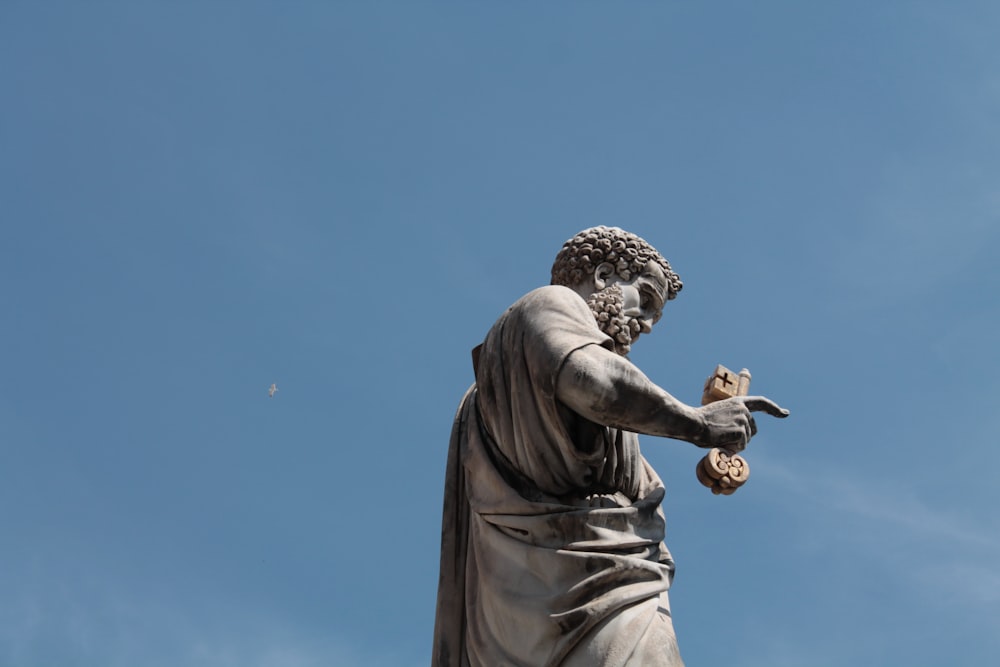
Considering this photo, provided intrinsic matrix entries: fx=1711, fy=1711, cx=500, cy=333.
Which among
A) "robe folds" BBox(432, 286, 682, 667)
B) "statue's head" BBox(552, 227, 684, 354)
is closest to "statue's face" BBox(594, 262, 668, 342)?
"statue's head" BBox(552, 227, 684, 354)

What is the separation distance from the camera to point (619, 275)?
30.6 ft

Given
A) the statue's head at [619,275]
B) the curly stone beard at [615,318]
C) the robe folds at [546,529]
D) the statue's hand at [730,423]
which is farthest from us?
the statue's head at [619,275]

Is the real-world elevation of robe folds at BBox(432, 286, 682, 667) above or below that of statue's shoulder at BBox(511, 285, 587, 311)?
below

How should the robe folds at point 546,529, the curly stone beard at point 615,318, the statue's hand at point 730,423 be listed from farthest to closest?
the curly stone beard at point 615,318 → the statue's hand at point 730,423 → the robe folds at point 546,529

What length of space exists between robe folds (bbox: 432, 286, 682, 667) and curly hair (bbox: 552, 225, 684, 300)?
0.66 m

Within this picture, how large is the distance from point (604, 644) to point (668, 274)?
2.39 m

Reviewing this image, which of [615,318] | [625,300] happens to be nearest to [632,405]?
[615,318]

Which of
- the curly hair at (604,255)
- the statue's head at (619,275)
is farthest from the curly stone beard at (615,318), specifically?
the curly hair at (604,255)

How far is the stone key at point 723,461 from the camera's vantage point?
8703 millimetres

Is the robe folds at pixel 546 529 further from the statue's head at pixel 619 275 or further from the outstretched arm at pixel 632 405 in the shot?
the statue's head at pixel 619 275

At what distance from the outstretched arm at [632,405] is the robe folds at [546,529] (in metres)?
0.10

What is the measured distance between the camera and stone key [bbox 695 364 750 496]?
870 centimetres

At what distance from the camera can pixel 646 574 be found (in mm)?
8172

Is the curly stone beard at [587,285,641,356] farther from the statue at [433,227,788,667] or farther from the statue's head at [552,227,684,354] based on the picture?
the statue at [433,227,788,667]
